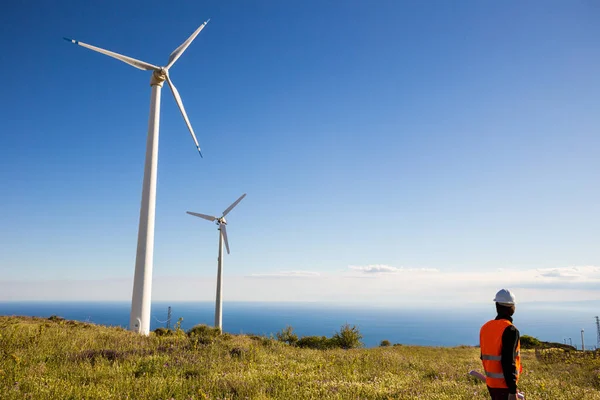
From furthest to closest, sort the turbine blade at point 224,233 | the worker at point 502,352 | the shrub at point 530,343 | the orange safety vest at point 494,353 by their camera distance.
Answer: the turbine blade at point 224,233, the shrub at point 530,343, the orange safety vest at point 494,353, the worker at point 502,352

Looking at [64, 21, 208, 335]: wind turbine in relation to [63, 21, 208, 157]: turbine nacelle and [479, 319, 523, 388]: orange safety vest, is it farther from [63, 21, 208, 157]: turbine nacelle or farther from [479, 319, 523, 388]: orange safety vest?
[479, 319, 523, 388]: orange safety vest

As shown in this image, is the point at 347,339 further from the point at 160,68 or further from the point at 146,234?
the point at 160,68

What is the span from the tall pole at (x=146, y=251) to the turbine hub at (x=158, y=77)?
4554 millimetres

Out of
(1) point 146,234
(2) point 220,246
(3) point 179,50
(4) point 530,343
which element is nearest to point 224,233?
(2) point 220,246

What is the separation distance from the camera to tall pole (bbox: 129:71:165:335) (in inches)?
802

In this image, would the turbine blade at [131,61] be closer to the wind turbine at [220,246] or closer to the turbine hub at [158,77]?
the turbine hub at [158,77]

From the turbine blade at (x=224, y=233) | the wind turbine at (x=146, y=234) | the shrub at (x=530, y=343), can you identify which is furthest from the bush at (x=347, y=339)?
the wind turbine at (x=146, y=234)

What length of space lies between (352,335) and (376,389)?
29990 mm

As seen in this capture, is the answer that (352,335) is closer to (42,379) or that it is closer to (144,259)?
(144,259)

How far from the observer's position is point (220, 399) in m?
7.04

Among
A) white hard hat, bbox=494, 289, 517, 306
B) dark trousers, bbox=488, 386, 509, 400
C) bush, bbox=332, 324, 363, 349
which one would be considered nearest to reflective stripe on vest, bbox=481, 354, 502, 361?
dark trousers, bbox=488, 386, 509, 400

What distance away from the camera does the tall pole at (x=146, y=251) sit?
2038 cm

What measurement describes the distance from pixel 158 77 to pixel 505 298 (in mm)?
25138

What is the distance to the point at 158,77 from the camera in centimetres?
2548
